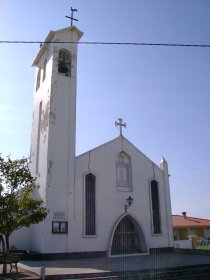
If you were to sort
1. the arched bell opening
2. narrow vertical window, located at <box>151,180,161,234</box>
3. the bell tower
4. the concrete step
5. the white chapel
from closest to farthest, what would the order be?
the concrete step < the bell tower < the white chapel < the arched bell opening < narrow vertical window, located at <box>151,180,161,234</box>

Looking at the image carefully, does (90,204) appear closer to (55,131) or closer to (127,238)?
(127,238)

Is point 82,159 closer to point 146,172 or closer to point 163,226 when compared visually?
point 146,172

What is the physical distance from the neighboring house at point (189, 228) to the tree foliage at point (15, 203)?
26.1 meters

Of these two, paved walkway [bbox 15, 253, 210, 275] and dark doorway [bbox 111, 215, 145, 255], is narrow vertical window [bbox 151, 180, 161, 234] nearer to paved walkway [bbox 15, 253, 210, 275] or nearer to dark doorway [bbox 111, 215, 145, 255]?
dark doorway [bbox 111, 215, 145, 255]

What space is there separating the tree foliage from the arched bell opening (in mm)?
9581

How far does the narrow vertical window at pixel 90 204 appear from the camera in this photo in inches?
818

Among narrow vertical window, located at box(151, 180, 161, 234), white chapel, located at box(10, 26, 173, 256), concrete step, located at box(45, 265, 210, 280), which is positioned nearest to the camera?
concrete step, located at box(45, 265, 210, 280)

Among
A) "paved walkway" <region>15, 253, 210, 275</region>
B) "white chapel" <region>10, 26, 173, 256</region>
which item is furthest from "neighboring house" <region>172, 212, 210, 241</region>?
"paved walkway" <region>15, 253, 210, 275</region>

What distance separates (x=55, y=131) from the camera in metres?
21.7

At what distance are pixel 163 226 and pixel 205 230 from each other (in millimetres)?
18225

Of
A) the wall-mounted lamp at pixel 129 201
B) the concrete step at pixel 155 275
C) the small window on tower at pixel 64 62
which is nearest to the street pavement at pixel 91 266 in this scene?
the concrete step at pixel 155 275

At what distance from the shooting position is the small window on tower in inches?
949

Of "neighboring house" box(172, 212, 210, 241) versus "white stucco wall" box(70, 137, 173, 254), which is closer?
"white stucco wall" box(70, 137, 173, 254)

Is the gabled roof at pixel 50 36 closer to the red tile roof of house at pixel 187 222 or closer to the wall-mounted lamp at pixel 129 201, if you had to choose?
the wall-mounted lamp at pixel 129 201
